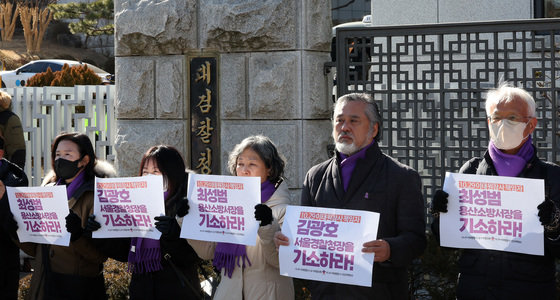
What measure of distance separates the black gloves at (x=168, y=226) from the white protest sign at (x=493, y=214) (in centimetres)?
144

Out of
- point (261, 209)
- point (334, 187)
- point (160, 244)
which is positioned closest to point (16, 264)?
point (160, 244)

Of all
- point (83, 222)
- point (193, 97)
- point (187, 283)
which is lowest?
point (187, 283)

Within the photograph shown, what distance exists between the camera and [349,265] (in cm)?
396

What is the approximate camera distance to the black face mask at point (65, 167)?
488 centimetres

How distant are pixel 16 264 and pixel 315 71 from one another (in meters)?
2.89

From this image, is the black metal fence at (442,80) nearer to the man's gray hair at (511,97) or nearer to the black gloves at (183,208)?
the man's gray hair at (511,97)

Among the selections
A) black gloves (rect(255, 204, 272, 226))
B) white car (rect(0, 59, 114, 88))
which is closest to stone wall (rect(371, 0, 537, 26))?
black gloves (rect(255, 204, 272, 226))

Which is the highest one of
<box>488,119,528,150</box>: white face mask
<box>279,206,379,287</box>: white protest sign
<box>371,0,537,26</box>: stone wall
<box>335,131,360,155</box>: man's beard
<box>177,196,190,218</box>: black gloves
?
<box>371,0,537,26</box>: stone wall

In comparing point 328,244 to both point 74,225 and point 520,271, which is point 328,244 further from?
point 74,225

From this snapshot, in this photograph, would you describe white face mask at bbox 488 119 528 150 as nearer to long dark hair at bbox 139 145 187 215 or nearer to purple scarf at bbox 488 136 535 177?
purple scarf at bbox 488 136 535 177

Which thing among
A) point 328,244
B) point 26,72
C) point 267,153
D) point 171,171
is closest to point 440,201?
point 328,244

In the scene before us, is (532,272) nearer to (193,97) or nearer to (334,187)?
→ (334,187)

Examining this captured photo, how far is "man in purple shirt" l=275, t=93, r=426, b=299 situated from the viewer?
3.98m

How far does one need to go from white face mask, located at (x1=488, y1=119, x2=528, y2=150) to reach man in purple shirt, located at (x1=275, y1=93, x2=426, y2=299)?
0.43 m
